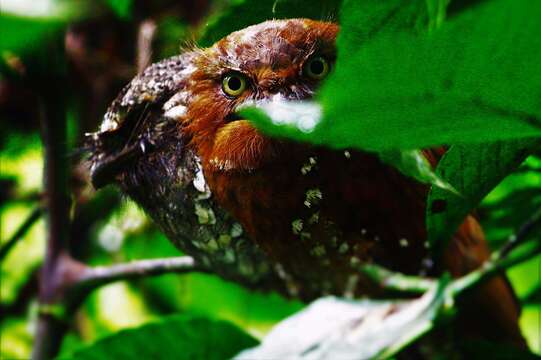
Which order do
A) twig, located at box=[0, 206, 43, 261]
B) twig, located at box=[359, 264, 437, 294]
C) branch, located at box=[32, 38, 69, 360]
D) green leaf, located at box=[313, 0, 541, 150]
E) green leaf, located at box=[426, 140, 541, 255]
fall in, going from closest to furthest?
green leaf, located at box=[313, 0, 541, 150] → green leaf, located at box=[426, 140, 541, 255] → twig, located at box=[359, 264, 437, 294] → branch, located at box=[32, 38, 69, 360] → twig, located at box=[0, 206, 43, 261]

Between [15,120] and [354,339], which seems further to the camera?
[15,120]

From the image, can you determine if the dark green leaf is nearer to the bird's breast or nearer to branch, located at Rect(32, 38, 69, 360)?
the bird's breast

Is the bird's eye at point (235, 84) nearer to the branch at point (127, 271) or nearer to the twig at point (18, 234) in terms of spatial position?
the branch at point (127, 271)

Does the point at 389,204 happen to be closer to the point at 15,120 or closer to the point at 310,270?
the point at 310,270

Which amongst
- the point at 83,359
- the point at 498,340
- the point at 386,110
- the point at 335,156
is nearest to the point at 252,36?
the point at 335,156

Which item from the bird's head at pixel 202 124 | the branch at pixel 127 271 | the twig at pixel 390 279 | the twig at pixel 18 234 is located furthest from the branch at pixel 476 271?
the twig at pixel 18 234

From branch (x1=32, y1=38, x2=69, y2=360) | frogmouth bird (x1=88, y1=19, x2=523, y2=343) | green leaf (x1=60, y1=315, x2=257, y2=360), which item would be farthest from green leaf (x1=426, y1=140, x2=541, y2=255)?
branch (x1=32, y1=38, x2=69, y2=360)

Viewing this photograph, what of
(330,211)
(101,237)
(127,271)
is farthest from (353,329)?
(101,237)

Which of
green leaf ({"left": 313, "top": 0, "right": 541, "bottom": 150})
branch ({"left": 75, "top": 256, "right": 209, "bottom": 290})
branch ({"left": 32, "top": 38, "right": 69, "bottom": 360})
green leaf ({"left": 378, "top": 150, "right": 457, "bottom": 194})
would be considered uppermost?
branch ({"left": 32, "top": 38, "right": 69, "bottom": 360})

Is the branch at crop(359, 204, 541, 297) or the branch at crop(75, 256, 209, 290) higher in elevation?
the branch at crop(75, 256, 209, 290)
